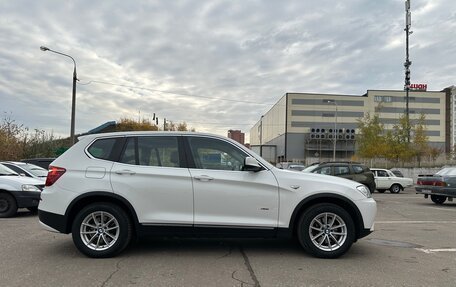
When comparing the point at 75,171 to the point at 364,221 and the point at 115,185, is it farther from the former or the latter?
the point at 364,221

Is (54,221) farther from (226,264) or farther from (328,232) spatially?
(328,232)

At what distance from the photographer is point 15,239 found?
295 inches

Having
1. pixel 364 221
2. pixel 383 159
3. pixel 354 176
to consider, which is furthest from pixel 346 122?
pixel 364 221

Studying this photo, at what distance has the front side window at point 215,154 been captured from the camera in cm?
620

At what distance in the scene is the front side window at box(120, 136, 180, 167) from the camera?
20.4 feet

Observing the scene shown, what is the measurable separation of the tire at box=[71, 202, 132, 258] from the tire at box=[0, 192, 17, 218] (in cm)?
562

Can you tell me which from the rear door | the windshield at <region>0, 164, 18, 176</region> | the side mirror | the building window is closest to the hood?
the side mirror

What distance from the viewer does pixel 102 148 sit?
634cm

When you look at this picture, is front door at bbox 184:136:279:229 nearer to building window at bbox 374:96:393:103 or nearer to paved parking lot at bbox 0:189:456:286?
paved parking lot at bbox 0:189:456:286

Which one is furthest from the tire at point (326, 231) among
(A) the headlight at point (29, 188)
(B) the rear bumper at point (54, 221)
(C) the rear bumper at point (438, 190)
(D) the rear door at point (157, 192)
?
(C) the rear bumper at point (438, 190)

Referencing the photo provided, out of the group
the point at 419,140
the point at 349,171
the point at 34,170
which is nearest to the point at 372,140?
the point at 419,140

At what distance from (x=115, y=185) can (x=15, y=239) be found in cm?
284

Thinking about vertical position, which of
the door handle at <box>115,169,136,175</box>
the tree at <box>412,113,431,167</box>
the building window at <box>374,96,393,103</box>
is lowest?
the door handle at <box>115,169,136,175</box>

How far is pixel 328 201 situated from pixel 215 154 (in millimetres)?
1823
